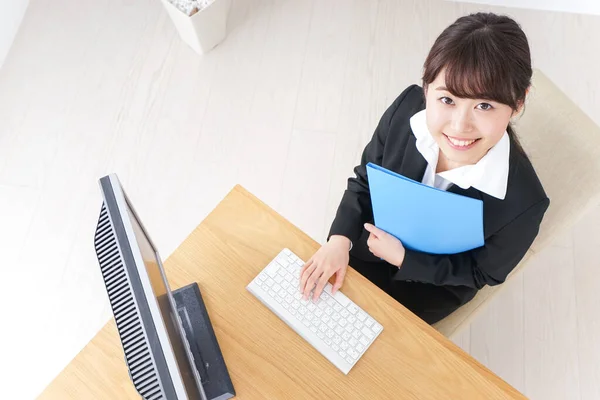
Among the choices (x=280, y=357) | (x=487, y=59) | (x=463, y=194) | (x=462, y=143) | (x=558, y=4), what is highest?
(x=487, y=59)

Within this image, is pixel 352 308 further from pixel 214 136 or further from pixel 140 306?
pixel 214 136

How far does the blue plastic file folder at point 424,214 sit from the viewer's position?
0.98 meters

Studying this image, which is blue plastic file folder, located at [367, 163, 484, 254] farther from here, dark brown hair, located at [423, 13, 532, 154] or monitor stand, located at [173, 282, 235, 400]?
monitor stand, located at [173, 282, 235, 400]

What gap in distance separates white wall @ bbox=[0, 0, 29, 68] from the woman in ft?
5.77

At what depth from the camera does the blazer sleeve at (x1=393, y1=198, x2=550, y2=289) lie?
3.43 ft

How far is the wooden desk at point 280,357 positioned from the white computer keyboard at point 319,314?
0.06 ft

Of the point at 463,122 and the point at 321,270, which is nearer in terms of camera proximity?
Result: the point at 463,122

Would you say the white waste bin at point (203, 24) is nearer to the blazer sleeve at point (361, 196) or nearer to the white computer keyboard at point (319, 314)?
the blazer sleeve at point (361, 196)

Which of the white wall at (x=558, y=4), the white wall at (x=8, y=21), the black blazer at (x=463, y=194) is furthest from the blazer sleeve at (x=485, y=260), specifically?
the white wall at (x=8, y=21)

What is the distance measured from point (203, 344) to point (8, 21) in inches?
75.6

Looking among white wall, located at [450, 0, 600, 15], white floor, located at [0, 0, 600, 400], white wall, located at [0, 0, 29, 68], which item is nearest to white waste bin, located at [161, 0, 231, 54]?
white floor, located at [0, 0, 600, 400]

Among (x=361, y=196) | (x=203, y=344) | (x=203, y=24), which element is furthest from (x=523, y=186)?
(x=203, y=24)

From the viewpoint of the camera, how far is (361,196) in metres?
1.30

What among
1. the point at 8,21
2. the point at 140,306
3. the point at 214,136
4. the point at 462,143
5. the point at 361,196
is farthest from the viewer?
the point at 8,21
